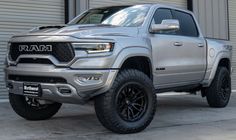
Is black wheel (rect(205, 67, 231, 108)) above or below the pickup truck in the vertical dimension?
below

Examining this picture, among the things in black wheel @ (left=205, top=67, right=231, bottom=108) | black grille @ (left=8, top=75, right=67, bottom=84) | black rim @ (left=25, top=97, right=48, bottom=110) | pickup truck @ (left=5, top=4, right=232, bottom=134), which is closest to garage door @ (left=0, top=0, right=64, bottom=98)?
pickup truck @ (left=5, top=4, right=232, bottom=134)

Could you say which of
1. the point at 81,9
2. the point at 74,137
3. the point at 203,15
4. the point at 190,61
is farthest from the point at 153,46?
the point at 203,15

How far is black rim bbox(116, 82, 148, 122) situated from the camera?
7121mm

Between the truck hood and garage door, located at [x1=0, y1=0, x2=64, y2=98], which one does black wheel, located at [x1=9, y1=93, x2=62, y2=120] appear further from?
garage door, located at [x1=0, y1=0, x2=64, y2=98]

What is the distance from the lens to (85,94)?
678 centimetres

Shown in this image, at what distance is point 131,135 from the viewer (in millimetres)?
7160

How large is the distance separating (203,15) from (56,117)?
8.20 m

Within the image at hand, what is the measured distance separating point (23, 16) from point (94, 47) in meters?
5.22

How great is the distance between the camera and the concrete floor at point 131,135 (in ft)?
23.4

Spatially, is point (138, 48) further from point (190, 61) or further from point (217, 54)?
point (217, 54)

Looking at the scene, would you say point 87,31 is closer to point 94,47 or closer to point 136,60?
point 94,47

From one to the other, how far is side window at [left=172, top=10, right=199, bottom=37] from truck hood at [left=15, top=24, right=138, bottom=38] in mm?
1828

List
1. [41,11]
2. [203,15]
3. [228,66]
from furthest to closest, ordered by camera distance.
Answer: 1. [203,15]
2. [41,11]
3. [228,66]

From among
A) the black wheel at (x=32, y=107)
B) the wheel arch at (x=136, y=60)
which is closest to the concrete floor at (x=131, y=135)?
the black wheel at (x=32, y=107)
